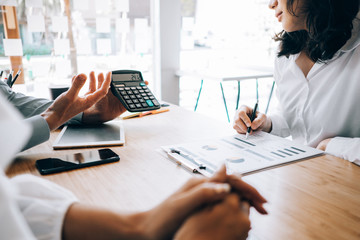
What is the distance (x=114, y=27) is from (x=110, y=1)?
0.19m

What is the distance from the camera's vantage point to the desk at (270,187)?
45cm

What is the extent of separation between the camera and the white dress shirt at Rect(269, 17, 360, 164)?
3.26 ft

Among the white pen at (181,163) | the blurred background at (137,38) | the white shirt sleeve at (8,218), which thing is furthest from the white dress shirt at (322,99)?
the blurred background at (137,38)

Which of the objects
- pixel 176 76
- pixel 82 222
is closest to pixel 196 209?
pixel 82 222

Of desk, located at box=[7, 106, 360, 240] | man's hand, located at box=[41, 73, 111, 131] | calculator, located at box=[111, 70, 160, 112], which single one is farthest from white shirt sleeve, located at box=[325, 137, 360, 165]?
man's hand, located at box=[41, 73, 111, 131]

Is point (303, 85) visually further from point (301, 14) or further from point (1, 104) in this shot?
point (1, 104)

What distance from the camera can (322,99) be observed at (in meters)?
1.08

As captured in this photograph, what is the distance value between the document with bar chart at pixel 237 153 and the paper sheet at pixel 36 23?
5.38 ft

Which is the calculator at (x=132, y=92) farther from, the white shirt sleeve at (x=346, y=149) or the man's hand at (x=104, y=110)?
the white shirt sleeve at (x=346, y=149)

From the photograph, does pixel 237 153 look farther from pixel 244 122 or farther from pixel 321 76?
pixel 321 76

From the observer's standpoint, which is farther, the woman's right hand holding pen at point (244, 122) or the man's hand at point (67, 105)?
the woman's right hand holding pen at point (244, 122)

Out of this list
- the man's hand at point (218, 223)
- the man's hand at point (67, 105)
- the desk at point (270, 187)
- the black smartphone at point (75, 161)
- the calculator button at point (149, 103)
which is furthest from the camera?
the calculator button at point (149, 103)

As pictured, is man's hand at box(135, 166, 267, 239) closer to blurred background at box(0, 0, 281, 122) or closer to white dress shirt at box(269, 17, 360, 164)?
white dress shirt at box(269, 17, 360, 164)

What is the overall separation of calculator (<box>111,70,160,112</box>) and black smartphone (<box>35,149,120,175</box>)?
263 mm
